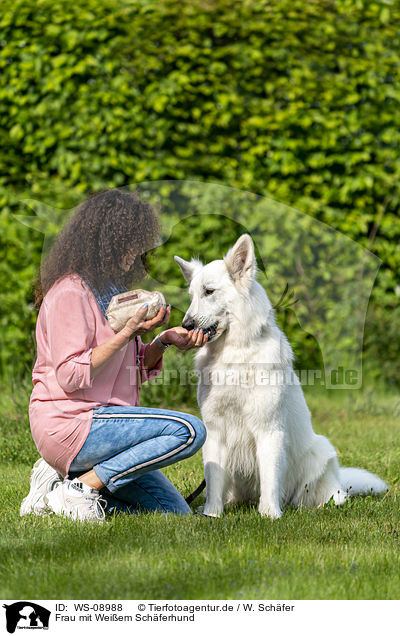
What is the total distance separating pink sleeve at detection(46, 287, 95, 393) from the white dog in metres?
0.54

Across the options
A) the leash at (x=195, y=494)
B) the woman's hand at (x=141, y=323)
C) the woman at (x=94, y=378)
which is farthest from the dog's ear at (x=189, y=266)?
the leash at (x=195, y=494)

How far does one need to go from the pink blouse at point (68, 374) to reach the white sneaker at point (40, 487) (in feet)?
0.47

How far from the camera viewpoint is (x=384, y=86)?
279 inches

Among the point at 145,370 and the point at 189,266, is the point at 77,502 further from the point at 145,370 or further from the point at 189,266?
the point at 189,266

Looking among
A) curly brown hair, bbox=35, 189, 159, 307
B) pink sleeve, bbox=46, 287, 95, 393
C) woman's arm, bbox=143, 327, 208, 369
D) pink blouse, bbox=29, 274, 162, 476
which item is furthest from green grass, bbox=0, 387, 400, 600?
curly brown hair, bbox=35, 189, 159, 307

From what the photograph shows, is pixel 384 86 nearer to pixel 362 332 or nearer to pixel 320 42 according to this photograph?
pixel 320 42

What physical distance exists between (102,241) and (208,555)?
5.37 feet

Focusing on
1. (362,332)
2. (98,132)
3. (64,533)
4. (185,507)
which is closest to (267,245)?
(362,332)

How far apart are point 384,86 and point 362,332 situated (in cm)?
251

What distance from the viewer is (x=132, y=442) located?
355 centimetres

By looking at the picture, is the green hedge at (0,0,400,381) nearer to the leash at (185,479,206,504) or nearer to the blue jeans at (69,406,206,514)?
the leash at (185,479,206,504)

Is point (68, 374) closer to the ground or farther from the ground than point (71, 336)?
closer to the ground

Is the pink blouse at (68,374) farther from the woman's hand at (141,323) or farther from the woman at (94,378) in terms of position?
the woman's hand at (141,323)
